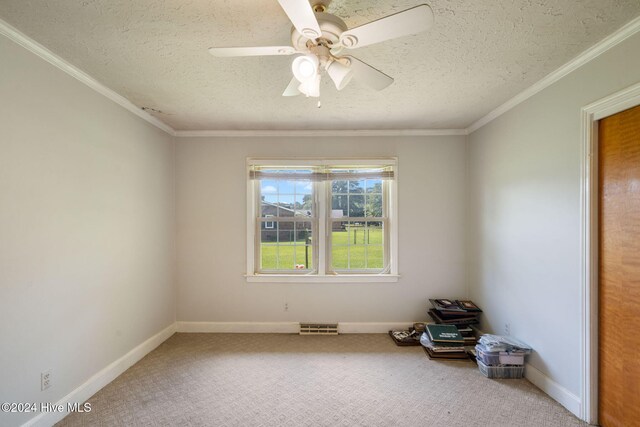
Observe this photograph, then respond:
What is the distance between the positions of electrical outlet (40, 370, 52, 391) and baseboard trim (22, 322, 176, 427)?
0.16 metres

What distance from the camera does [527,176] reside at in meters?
2.51

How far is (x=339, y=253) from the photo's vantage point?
144 inches

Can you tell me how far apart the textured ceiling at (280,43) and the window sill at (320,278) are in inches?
76.1

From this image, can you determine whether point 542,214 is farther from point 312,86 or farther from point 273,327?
point 273,327

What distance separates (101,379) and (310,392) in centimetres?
174

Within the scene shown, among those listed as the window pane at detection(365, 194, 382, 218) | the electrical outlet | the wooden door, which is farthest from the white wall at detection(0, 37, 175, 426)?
the wooden door

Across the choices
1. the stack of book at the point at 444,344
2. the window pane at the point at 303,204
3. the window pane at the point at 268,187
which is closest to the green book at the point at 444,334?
the stack of book at the point at 444,344

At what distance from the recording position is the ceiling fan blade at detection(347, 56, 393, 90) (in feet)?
4.91

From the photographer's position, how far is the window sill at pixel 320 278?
3518mm

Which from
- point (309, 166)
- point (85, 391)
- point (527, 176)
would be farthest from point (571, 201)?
point (85, 391)

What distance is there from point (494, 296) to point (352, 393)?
1829 millimetres

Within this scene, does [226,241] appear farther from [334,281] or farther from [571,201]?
[571,201]

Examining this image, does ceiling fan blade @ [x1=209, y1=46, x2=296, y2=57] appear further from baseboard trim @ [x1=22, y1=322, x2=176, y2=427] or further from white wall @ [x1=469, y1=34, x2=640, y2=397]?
baseboard trim @ [x1=22, y1=322, x2=176, y2=427]

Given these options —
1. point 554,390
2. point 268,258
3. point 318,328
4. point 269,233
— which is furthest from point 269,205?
point 554,390
